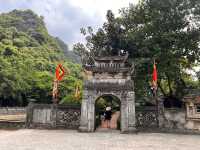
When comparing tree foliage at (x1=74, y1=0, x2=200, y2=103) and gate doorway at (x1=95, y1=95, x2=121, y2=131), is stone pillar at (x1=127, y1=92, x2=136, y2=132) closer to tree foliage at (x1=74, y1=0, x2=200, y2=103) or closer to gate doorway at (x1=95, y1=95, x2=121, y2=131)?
gate doorway at (x1=95, y1=95, x2=121, y2=131)

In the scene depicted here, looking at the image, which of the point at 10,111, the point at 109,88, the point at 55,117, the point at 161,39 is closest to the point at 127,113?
the point at 109,88

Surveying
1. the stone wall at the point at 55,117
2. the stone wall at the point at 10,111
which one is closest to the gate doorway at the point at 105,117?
the stone wall at the point at 55,117

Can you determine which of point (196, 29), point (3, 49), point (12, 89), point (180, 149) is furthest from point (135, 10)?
point (3, 49)

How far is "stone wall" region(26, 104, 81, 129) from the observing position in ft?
58.4

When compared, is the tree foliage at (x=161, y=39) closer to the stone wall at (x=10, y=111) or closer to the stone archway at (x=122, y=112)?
the stone archway at (x=122, y=112)

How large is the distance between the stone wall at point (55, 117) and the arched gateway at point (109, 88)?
1.06m

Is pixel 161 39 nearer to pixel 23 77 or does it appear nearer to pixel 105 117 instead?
pixel 105 117

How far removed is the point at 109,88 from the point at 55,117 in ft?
16.0

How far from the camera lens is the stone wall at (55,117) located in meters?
17.8

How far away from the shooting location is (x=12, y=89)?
133ft

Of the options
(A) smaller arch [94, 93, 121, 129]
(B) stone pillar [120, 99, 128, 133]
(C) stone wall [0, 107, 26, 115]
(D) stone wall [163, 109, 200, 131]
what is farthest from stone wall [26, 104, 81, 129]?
(C) stone wall [0, 107, 26, 115]

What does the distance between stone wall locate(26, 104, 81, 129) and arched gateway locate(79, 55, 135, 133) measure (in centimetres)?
106

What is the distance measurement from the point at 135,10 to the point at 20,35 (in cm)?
5910

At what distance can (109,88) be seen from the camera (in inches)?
690
